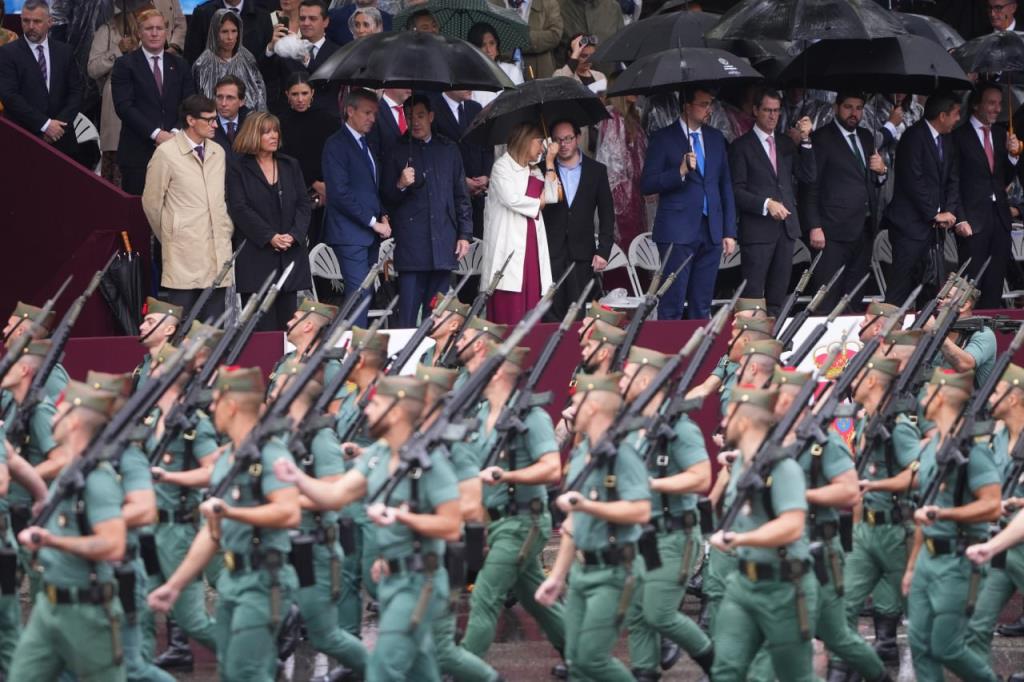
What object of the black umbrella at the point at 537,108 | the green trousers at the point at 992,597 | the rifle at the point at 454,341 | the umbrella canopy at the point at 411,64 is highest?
the umbrella canopy at the point at 411,64

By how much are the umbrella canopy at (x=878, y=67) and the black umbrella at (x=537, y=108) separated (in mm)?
1916

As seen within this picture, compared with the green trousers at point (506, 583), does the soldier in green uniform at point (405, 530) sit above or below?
above

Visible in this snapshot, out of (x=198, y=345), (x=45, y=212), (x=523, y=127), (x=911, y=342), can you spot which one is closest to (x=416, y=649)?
(x=198, y=345)

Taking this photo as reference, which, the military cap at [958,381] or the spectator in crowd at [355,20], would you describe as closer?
the military cap at [958,381]

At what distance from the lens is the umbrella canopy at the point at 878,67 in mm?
16281

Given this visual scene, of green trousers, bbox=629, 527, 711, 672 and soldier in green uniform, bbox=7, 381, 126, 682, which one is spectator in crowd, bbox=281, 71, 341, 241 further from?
soldier in green uniform, bbox=7, 381, 126, 682

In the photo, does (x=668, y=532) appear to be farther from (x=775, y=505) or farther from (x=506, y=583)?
(x=775, y=505)

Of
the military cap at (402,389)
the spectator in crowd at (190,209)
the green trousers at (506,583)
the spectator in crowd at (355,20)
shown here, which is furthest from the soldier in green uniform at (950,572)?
the spectator in crowd at (355,20)

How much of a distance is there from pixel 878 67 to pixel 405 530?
26.0 ft

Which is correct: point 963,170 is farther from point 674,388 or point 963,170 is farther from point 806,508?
point 806,508

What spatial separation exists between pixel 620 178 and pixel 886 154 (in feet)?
8.58

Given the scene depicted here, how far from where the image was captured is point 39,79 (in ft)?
54.0

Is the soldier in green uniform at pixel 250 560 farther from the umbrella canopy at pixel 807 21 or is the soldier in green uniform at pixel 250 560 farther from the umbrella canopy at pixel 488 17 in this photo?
the umbrella canopy at pixel 488 17

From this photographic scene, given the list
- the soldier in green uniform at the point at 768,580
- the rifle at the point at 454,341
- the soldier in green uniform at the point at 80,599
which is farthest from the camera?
the rifle at the point at 454,341
